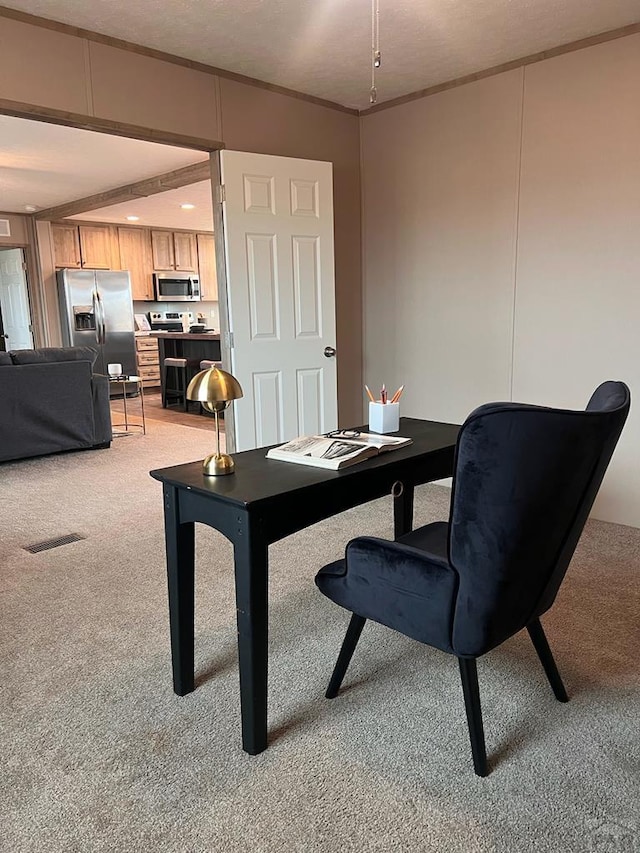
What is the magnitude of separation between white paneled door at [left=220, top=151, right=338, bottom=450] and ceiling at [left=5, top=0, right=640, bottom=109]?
0.52m

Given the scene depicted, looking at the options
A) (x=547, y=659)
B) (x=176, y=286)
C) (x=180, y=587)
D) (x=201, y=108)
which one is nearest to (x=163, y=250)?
(x=176, y=286)

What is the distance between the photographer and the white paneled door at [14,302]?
26.8ft

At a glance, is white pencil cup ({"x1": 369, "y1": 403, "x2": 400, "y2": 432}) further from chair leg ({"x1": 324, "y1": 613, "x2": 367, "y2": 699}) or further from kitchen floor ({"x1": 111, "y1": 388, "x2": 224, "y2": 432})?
kitchen floor ({"x1": 111, "y1": 388, "x2": 224, "y2": 432})

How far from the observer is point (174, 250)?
965 cm

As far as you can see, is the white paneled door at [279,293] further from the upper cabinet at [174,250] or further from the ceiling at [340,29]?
the upper cabinet at [174,250]

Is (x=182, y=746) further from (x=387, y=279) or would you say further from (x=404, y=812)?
(x=387, y=279)

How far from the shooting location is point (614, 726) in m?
1.79

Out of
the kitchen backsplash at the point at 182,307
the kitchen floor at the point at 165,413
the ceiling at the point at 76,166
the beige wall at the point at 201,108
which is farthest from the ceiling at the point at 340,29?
the kitchen backsplash at the point at 182,307

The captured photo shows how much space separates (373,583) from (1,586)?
76.9 inches

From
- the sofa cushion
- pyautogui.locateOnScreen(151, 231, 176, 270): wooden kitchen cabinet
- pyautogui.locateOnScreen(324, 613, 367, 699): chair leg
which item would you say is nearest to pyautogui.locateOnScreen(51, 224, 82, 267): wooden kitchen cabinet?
pyautogui.locateOnScreen(151, 231, 176, 270): wooden kitchen cabinet

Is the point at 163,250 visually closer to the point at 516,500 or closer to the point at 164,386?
the point at 164,386

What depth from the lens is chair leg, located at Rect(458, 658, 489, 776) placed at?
5.24 feet

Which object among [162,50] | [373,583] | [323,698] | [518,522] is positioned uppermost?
[162,50]

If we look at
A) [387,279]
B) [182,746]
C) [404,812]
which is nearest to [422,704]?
[404,812]
